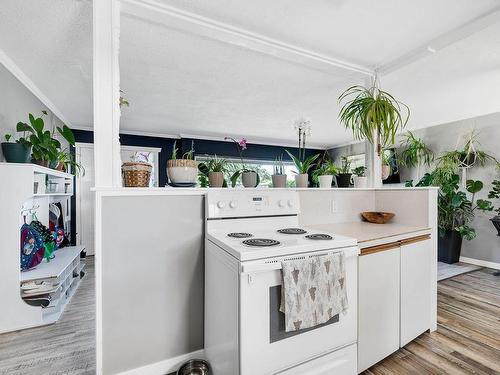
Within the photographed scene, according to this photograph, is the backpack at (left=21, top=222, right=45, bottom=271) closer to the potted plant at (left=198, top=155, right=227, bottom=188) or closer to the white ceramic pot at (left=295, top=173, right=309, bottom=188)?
the potted plant at (left=198, top=155, right=227, bottom=188)

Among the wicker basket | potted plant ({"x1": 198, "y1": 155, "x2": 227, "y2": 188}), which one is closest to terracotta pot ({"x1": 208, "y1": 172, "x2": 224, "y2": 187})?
potted plant ({"x1": 198, "y1": 155, "x2": 227, "y2": 188})

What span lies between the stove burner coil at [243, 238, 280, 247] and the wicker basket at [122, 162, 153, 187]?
0.78m

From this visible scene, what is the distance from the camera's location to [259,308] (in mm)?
1229

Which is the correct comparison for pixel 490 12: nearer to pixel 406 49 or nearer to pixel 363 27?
pixel 406 49

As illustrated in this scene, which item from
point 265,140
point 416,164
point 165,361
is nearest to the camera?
point 165,361

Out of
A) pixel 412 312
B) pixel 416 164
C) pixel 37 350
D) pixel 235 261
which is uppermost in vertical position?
pixel 416 164

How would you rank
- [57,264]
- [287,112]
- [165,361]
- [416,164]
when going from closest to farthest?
[165,361], [57,264], [287,112], [416,164]

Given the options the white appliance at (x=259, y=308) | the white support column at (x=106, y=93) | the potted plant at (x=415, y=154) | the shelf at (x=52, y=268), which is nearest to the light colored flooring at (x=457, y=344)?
the white appliance at (x=259, y=308)

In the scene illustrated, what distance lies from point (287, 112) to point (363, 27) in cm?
222

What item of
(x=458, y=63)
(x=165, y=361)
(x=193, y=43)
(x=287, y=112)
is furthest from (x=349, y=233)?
(x=287, y=112)

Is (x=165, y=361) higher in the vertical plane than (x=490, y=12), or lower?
lower

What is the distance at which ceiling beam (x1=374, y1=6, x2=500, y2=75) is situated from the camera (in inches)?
73.3

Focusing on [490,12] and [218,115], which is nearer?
[490,12]

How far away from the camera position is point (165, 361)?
1683 mm
